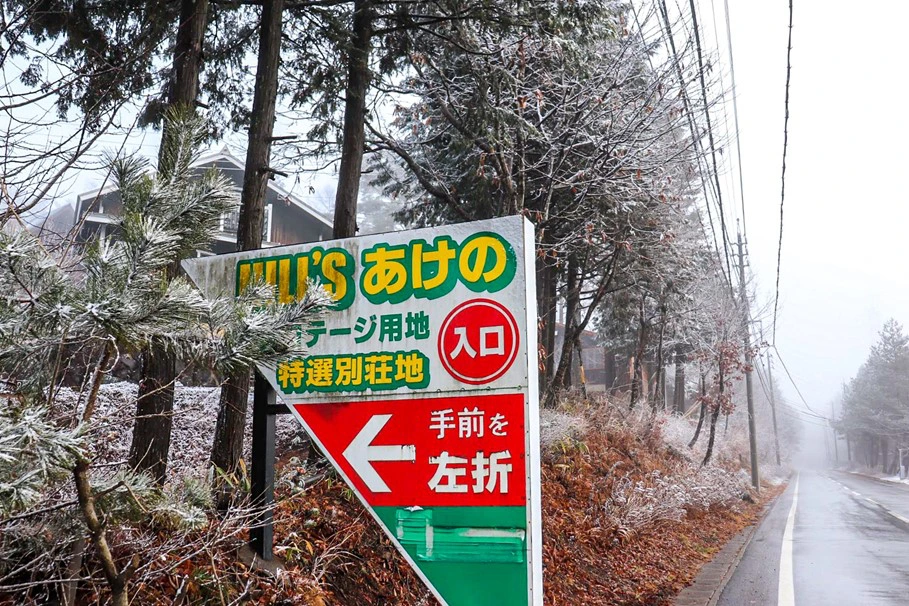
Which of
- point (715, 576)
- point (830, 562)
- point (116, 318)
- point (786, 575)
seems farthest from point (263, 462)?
point (830, 562)

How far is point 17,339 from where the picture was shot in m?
2.25

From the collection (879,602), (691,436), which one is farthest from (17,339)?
(691,436)

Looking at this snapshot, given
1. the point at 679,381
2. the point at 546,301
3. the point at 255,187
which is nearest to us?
the point at 255,187

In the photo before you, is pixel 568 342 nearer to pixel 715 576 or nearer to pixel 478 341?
pixel 715 576

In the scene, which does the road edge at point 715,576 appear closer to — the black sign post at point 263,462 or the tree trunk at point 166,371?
the black sign post at point 263,462

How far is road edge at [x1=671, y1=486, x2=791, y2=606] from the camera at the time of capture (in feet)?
27.1

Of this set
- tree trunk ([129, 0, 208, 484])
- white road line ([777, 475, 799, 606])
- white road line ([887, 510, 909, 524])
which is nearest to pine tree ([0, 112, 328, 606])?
tree trunk ([129, 0, 208, 484])

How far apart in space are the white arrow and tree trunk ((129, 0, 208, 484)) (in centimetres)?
191

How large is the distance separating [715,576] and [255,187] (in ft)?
27.0

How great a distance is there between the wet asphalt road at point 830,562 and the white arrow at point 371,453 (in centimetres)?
610

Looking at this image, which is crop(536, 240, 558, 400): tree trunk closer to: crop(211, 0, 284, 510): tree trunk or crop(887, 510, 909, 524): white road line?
crop(211, 0, 284, 510): tree trunk

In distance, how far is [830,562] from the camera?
37.1 feet

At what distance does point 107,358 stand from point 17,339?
0.37 m

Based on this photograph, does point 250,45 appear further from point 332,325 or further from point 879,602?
point 879,602
